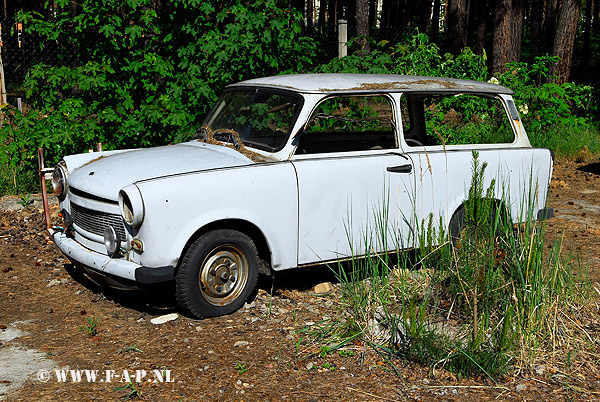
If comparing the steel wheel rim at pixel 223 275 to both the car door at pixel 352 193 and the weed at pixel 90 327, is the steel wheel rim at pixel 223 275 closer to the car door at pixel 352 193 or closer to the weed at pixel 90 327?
the car door at pixel 352 193

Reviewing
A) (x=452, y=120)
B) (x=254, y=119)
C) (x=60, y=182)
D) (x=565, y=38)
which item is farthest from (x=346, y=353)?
(x=565, y=38)

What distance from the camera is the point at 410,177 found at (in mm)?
5766

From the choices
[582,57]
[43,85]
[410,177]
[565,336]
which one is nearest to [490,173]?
[410,177]

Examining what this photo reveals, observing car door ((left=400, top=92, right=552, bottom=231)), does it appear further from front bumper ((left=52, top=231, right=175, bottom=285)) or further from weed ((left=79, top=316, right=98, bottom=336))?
weed ((left=79, top=316, right=98, bottom=336))

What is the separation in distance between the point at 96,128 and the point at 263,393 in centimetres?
484

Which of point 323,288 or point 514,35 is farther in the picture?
point 514,35

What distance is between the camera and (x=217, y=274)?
201 inches

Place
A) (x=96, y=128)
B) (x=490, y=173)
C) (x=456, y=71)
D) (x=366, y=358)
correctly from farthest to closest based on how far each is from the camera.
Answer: (x=456, y=71) < (x=96, y=128) < (x=490, y=173) < (x=366, y=358)

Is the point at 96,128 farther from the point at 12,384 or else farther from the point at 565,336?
the point at 565,336

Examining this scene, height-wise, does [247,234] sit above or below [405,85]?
below

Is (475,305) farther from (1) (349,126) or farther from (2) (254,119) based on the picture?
(1) (349,126)

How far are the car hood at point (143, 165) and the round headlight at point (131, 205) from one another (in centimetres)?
16

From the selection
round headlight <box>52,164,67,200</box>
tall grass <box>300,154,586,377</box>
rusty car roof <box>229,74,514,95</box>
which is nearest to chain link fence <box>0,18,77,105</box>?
round headlight <box>52,164,67,200</box>

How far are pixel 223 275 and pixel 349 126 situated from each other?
203 cm
